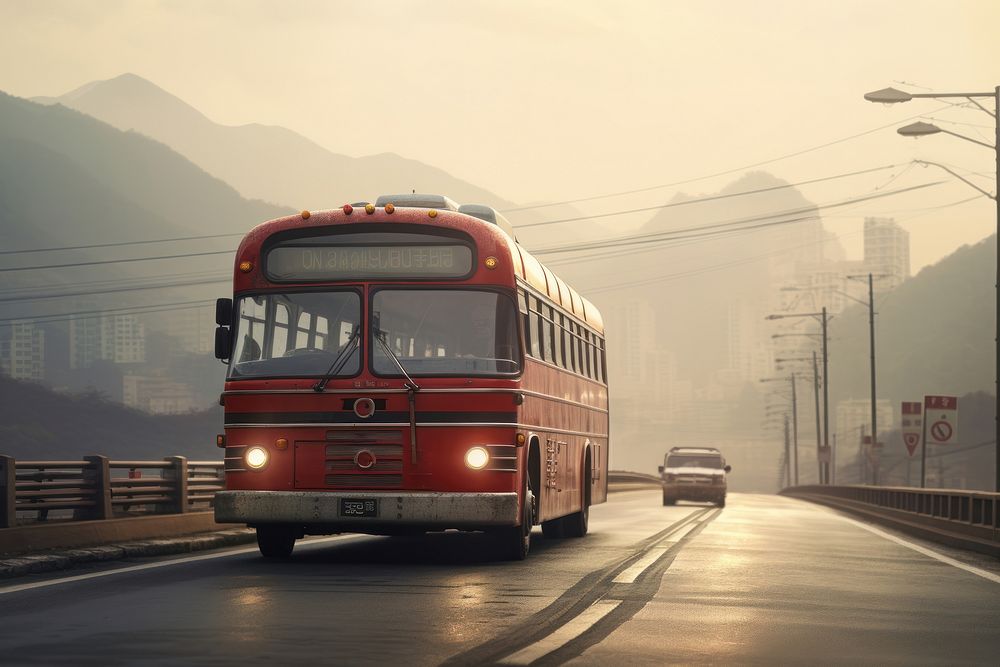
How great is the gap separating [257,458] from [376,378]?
143 centimetres

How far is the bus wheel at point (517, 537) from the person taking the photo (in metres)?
16.4

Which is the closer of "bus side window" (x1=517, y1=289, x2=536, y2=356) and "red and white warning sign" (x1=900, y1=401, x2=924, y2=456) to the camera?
"bus side window" (x1=517, y1=289, x2=536, y2=356)

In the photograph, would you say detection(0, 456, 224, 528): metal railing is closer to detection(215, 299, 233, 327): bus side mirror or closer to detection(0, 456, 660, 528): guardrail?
detection(0, 456, 660, 528): guardrail

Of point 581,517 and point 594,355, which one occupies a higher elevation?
point 594,355

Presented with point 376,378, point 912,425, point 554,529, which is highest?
point 376,378

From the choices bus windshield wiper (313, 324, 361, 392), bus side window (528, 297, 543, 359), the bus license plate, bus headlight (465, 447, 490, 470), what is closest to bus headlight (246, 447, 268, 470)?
bus windshield wiper (313, 324, 361, 392)

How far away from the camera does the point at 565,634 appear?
962cm

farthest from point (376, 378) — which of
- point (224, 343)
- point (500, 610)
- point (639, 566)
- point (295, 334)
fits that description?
point (500, 610)

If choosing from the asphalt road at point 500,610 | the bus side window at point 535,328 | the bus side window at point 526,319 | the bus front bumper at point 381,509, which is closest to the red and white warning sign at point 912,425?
the asphalt road at point 500,610

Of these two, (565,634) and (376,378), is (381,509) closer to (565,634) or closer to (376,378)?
(376,378)

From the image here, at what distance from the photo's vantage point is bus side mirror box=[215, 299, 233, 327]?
51.3 feet

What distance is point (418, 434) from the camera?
15.4 m

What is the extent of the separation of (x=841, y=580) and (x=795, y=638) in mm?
5512

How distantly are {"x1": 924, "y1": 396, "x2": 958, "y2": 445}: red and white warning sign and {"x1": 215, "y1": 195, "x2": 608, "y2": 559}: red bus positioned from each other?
68.2 feet
